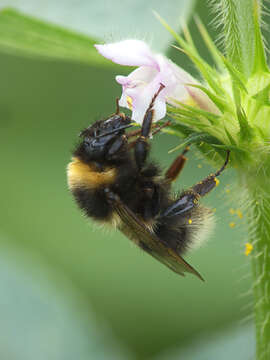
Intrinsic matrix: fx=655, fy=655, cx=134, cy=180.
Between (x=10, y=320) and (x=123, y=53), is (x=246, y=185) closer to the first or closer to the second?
(x=123, y=53)

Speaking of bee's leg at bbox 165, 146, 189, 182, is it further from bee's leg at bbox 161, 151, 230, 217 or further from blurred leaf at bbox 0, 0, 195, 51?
blurred leaf at bbox 0, 0, 195, 51

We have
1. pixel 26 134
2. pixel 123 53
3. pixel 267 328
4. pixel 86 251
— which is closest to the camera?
pixel 123 53

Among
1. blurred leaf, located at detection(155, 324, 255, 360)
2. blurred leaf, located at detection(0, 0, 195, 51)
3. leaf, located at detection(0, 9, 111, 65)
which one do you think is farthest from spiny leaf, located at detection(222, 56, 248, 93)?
blurred leaf, located at detection(155, 324, 255, 360)

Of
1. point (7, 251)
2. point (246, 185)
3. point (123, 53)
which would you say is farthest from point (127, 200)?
point (7, 251)

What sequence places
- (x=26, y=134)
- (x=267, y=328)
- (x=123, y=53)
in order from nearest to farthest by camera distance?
(x=123, y=53) < (x=267, y=328) < (x=26, y=134)

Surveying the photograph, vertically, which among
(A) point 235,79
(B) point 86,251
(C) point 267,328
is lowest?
(B) point 86,251

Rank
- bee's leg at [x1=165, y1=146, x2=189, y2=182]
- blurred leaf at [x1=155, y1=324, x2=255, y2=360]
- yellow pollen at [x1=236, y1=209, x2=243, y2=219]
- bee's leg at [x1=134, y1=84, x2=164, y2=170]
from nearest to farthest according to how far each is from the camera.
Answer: bee's leg at [x1=134, y1=84, x2=164, y2=170]
yellow pollen at [x1=236, y1=209, x2=243, y2=219]
bee's leg at [x1=165, y1=146, x2=189, y2=182]
blurred leaf at [x1=155, y1=324, x2=255, y2=360]

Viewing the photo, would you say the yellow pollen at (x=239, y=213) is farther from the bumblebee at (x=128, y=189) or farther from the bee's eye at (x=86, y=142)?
the bee's eye at (x=86, y=142)
